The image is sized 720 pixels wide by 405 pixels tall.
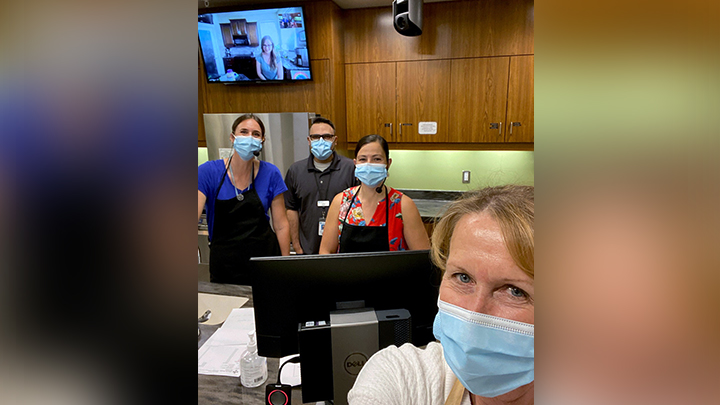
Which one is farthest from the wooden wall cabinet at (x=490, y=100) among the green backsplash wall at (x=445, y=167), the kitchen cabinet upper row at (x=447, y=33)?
the green backsplash wall at (x=445, y=167)

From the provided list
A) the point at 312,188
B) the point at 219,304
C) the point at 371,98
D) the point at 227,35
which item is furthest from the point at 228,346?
the point at 227,35

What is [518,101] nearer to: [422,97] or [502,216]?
[422,97]

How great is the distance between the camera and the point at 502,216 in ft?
3.46

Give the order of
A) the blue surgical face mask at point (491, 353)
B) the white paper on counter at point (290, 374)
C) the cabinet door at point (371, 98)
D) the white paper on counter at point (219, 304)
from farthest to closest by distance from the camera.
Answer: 1. the cabinet door at point (371, 98)
2. the white paper on counter at point (219, 304)
3. the white paper on counter at point (290, 374)
4. the blue surgical face mask at point (491, 353)

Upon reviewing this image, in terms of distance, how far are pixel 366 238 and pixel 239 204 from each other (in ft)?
2.63

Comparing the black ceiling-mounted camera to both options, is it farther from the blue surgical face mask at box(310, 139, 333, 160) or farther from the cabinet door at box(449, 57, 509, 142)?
the cabinet door at box(449, 57, 509, 142)

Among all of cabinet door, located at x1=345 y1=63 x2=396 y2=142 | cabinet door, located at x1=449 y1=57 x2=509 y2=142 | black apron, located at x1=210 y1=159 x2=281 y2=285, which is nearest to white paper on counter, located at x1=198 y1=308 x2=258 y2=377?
black apron, located at x1=210 y1=159 x2=281 y2=285

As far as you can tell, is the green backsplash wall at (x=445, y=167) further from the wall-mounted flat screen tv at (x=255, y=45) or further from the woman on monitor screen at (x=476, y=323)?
the woman on monitor screen at (x=476, y=323)

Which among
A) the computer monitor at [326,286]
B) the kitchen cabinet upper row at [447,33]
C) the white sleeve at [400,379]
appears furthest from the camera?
the kitchen cabinet upper row at [447,33]

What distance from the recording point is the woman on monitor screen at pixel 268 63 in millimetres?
4035
